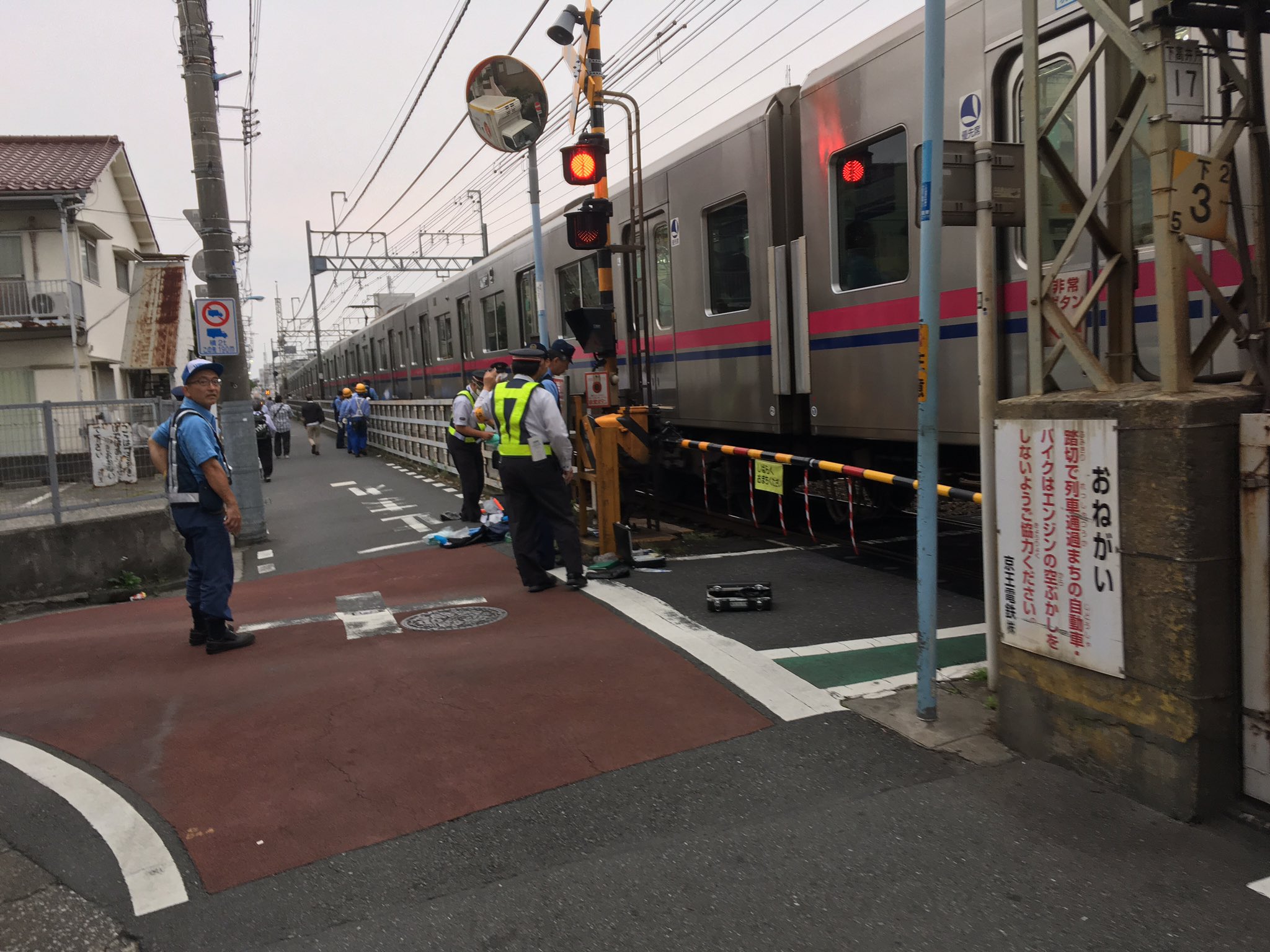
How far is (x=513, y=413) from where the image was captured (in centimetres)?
703

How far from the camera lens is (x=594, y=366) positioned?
11680mm

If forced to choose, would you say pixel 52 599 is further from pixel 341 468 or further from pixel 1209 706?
pixel 341 468

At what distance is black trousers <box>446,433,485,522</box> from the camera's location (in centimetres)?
1102

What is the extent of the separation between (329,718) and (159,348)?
951 inches

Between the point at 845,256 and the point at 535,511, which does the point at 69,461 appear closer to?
the point at 535,511

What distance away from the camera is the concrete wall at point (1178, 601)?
312 centimetres

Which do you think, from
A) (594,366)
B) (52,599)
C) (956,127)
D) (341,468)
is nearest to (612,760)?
(956,127)

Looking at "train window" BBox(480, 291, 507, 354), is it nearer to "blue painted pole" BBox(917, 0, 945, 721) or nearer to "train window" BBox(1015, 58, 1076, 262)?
"train window" BBox(1015, 58, 1076, 262)

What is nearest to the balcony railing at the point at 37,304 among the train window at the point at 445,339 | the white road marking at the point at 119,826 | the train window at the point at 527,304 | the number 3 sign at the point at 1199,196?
the train window at the point at 445,339

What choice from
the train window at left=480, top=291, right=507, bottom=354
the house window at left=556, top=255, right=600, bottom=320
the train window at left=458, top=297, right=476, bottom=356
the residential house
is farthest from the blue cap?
the residential house

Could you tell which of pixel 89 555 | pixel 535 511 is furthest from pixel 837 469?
pixel 89 555

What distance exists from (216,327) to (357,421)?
1394 cm

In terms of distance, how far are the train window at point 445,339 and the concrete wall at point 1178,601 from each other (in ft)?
56.5

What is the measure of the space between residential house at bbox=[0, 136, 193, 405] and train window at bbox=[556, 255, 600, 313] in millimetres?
11338
